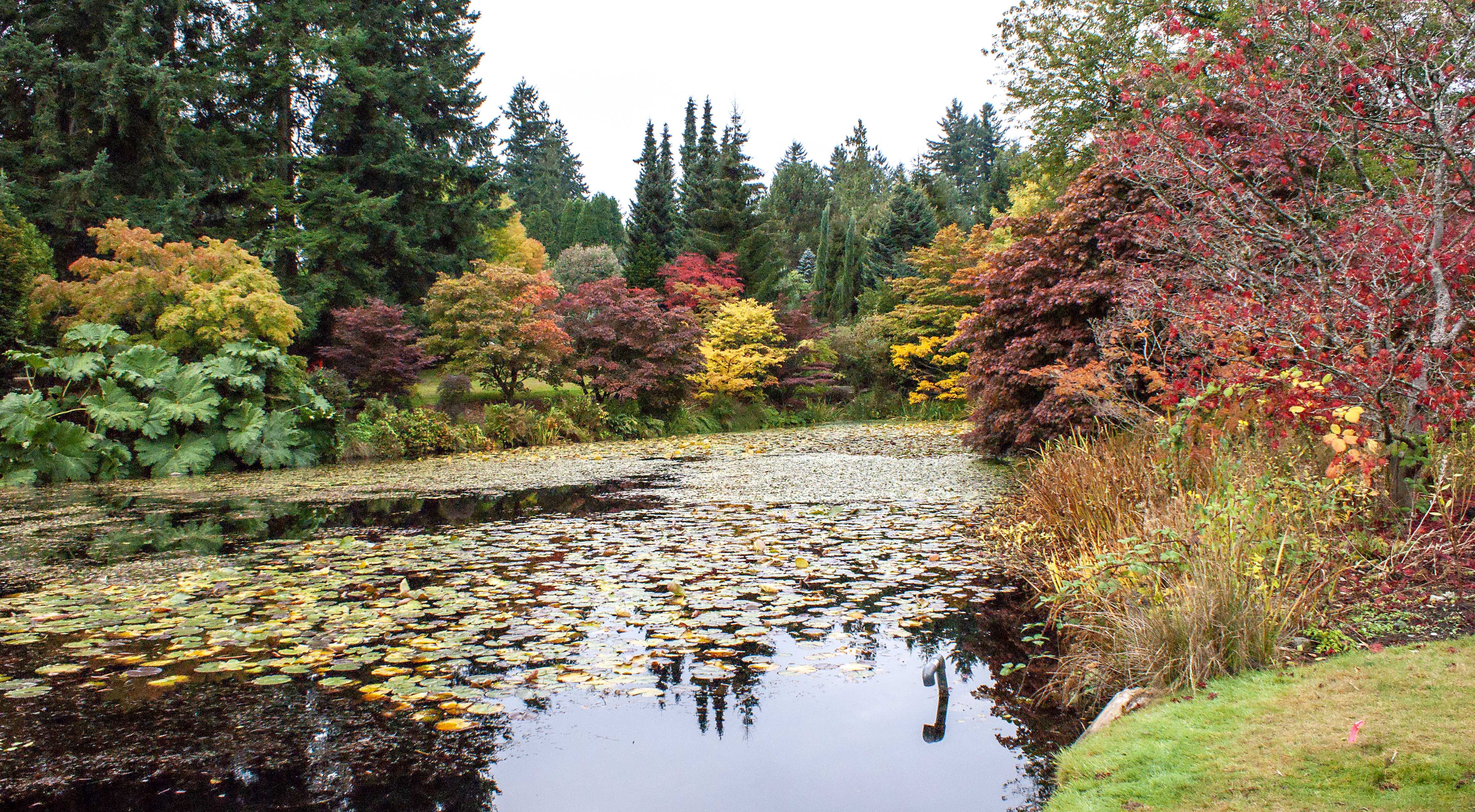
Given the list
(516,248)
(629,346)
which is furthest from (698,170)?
(629,346)

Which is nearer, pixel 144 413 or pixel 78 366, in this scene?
pixel 78 366

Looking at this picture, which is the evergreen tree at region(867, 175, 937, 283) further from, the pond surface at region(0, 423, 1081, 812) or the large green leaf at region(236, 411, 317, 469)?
the pond surface at region(0, 423, 1081, 812)

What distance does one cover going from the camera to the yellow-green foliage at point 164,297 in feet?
44.2

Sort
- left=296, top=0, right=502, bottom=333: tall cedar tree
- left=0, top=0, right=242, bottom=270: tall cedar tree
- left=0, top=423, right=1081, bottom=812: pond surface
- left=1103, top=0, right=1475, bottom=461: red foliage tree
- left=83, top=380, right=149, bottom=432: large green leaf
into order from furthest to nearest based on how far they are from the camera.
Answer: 1. left=296, top=0, right=502, bottom=333: tall cedar tree
2. left=0, top=0, right=242, bottom=270: tall cedar tree
3. left=83, top=380, right=149, bottom=432: large green leaf
4. left=1103, top=0, right=1475, bottom=461: red foliage tree
5. left=0, top=423, right=1081, bottom=812: pond surface

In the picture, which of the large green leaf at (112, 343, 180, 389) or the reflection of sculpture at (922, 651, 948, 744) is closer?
the reflection of sculpture at (922, 651, 948, 744)

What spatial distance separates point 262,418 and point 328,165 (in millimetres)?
11345

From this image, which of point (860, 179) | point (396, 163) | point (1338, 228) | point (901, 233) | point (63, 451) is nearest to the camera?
point (1338, 228)

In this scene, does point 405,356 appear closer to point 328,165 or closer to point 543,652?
point 328,165

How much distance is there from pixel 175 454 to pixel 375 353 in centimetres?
547

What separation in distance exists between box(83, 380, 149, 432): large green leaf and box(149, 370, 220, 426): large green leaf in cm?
18

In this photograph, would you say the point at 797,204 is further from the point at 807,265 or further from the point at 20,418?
the point at 20,418

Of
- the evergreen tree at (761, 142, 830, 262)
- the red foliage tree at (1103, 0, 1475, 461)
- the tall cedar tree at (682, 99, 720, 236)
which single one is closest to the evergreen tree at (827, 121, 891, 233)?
the evergreen tree at (761, 142, 830, 262)

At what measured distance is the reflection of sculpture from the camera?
3404 millimetres

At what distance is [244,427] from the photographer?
1255 cm
